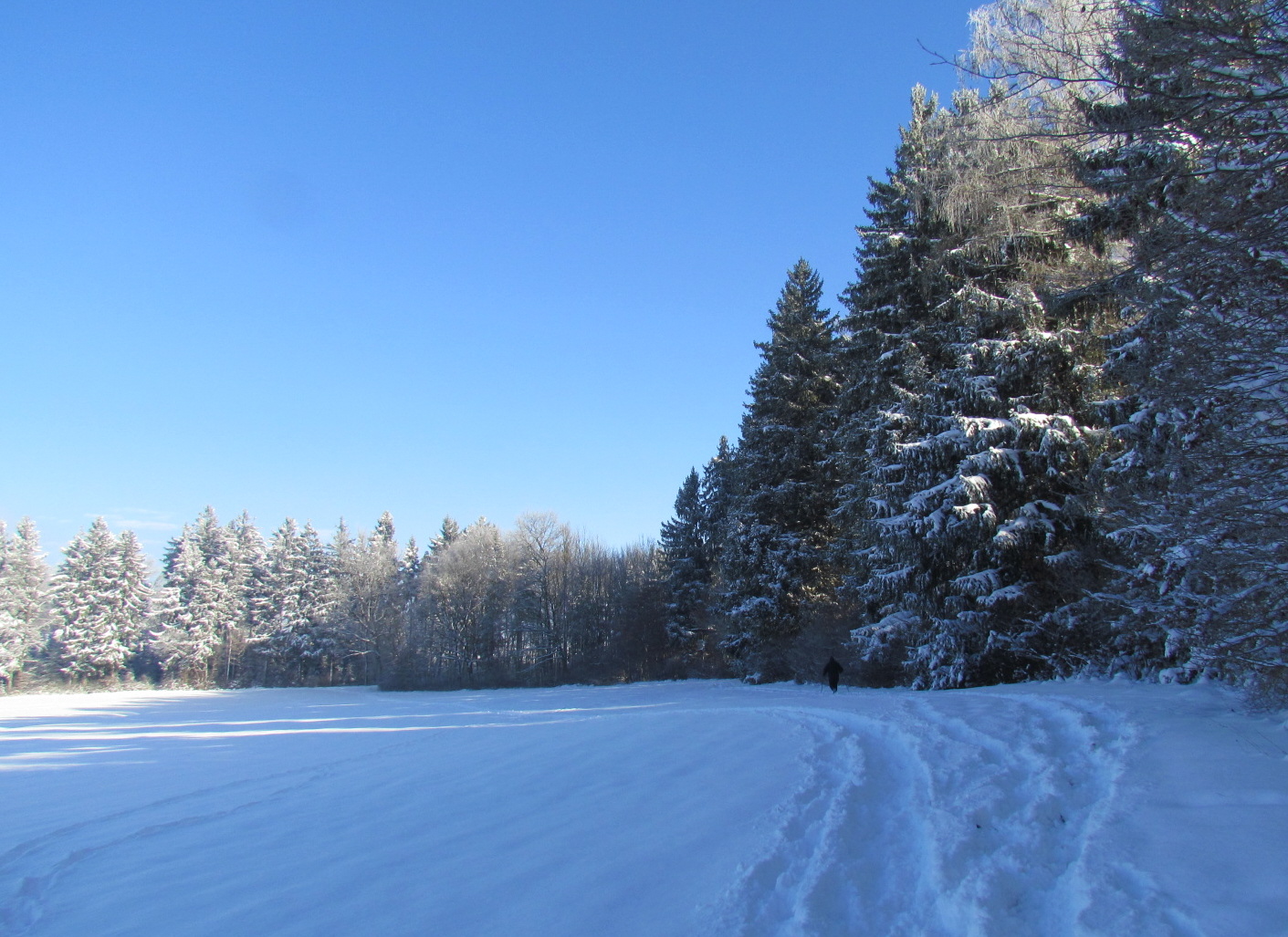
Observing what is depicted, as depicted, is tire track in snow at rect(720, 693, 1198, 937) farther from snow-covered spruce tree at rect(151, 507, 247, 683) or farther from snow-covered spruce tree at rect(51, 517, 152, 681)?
snow-covered spruce tree at rect(51, 517, 152, 681)

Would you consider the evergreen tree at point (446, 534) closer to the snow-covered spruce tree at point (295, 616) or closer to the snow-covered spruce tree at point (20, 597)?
the snow-covered spruce tree at point (295, 616)

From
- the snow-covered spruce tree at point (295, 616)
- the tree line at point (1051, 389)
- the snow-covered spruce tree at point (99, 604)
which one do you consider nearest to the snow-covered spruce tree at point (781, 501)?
the tree line at point (1051, 389)

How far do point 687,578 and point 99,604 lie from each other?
46650 mm

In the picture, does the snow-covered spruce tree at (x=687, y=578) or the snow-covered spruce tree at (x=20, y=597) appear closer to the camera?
the snow-covered spruce tree at (x=687, y=578)

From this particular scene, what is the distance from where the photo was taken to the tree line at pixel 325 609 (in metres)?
43.7

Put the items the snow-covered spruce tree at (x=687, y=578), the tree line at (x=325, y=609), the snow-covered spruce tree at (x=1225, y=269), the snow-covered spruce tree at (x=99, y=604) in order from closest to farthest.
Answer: the snow-covered spruce tree at (x=1225, y=269), the snow-covered spruce tree at (x=687, y=578), the tree line at (x=325, y=609), the snow-covered spruce tree at (x=99, y=604)

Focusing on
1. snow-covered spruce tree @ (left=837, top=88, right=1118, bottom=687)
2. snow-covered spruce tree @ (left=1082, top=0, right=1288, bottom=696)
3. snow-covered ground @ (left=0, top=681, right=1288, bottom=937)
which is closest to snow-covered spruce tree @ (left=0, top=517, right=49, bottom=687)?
snow-covered ground @ (left=0, top=681, right=1288, bottom=937)

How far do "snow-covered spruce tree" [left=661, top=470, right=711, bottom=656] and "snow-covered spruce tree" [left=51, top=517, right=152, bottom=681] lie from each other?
44.5 meters

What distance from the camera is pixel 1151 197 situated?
9.33 m

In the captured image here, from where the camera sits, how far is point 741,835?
4.88m

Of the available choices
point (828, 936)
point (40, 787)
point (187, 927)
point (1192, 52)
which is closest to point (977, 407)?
point (1192, 52)

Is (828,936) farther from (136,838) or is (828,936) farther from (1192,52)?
(136,838)

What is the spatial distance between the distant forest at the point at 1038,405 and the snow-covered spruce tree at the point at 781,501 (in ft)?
0.32

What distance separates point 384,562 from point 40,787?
43.5m
